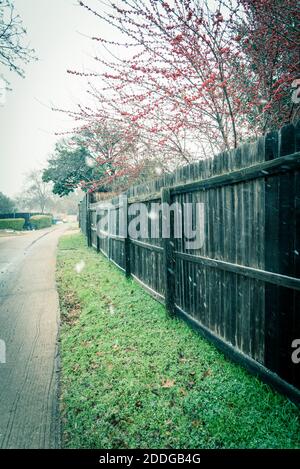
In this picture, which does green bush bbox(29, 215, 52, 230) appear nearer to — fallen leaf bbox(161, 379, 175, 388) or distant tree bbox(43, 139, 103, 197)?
distant tree bbox(43, 139, 103, 197)

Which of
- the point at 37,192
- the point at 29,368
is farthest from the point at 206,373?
the point at 37,192

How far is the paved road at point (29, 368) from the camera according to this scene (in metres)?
2.16

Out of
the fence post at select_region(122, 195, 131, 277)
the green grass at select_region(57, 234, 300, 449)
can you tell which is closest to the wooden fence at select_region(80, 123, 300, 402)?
the green grass at select_region(57, 234, 300, 449)

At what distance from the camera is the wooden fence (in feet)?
6.77

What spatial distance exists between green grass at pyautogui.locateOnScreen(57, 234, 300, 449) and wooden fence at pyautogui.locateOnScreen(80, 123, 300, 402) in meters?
0.22

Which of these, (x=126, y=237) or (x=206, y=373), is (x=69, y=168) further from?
(x=206, y=373)

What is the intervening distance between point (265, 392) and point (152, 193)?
3413 mm

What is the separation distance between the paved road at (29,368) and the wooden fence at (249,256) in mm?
1900

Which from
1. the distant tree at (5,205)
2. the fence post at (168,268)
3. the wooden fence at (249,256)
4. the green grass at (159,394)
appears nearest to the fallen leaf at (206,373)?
the green grass at (159,394)

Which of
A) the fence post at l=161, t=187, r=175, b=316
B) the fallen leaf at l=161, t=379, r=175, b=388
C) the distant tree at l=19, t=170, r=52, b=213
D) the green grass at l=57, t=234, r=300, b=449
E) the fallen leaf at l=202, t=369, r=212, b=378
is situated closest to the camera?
the green grass at l=57, t=234, r=300, b=449

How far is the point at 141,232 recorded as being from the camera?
5.60 metres

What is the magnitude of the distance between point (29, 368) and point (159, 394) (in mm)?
1666

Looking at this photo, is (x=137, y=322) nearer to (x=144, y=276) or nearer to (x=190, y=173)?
(x=144, y=276)

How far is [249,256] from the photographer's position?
8.25 ft
